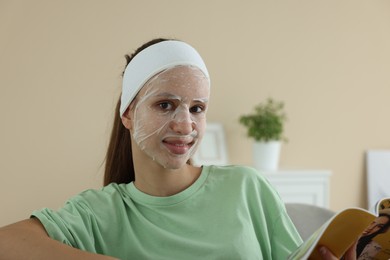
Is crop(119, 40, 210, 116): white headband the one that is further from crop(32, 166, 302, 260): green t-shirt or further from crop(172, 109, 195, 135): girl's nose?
crop(32, 166, 302, 260): green t-shirt

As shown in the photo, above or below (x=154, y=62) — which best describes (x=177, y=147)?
below

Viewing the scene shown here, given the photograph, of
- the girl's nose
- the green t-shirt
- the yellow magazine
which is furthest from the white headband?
the yellow magazine

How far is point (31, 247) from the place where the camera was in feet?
4.09

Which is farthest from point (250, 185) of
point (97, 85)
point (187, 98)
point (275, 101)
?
point (275, 101)

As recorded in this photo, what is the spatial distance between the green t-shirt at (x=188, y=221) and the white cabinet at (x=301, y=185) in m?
2.11

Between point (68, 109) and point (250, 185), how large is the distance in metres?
2.19

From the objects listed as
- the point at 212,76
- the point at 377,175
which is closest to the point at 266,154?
the point at 212,76

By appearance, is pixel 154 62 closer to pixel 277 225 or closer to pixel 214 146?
pixel 277 225

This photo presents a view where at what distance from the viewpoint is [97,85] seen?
11.8 feet

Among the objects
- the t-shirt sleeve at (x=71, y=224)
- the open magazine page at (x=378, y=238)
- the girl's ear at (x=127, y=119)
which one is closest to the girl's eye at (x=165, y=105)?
the girl's ear at (x=127, y=119)

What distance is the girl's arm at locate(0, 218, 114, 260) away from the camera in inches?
48.4

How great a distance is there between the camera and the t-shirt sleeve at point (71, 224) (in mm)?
1344

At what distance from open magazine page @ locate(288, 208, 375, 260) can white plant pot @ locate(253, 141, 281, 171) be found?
2.44 m

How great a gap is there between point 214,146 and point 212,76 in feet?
1.51
